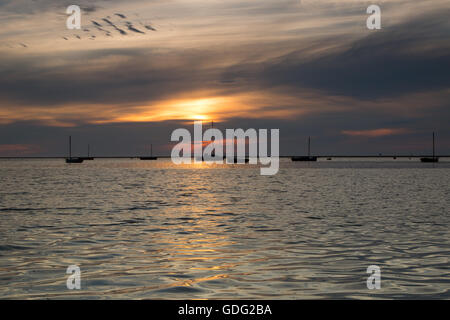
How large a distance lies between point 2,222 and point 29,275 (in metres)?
13.0

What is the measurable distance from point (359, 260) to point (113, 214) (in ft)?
56.3

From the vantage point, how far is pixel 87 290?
1160 centimetres

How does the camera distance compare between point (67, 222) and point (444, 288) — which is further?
point (67, 222)

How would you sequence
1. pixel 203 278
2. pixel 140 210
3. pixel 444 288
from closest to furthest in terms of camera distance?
1. pixel 444 288
2. pixel 203 278
3. pixel 140 210

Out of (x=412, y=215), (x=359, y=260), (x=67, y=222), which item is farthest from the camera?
(x=412, y=215)

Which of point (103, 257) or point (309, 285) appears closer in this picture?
point (309, 285)

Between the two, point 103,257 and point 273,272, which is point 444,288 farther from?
point 103,257

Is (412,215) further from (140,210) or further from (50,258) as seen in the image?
(50,258)

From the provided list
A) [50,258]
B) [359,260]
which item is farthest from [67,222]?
[359,260]
